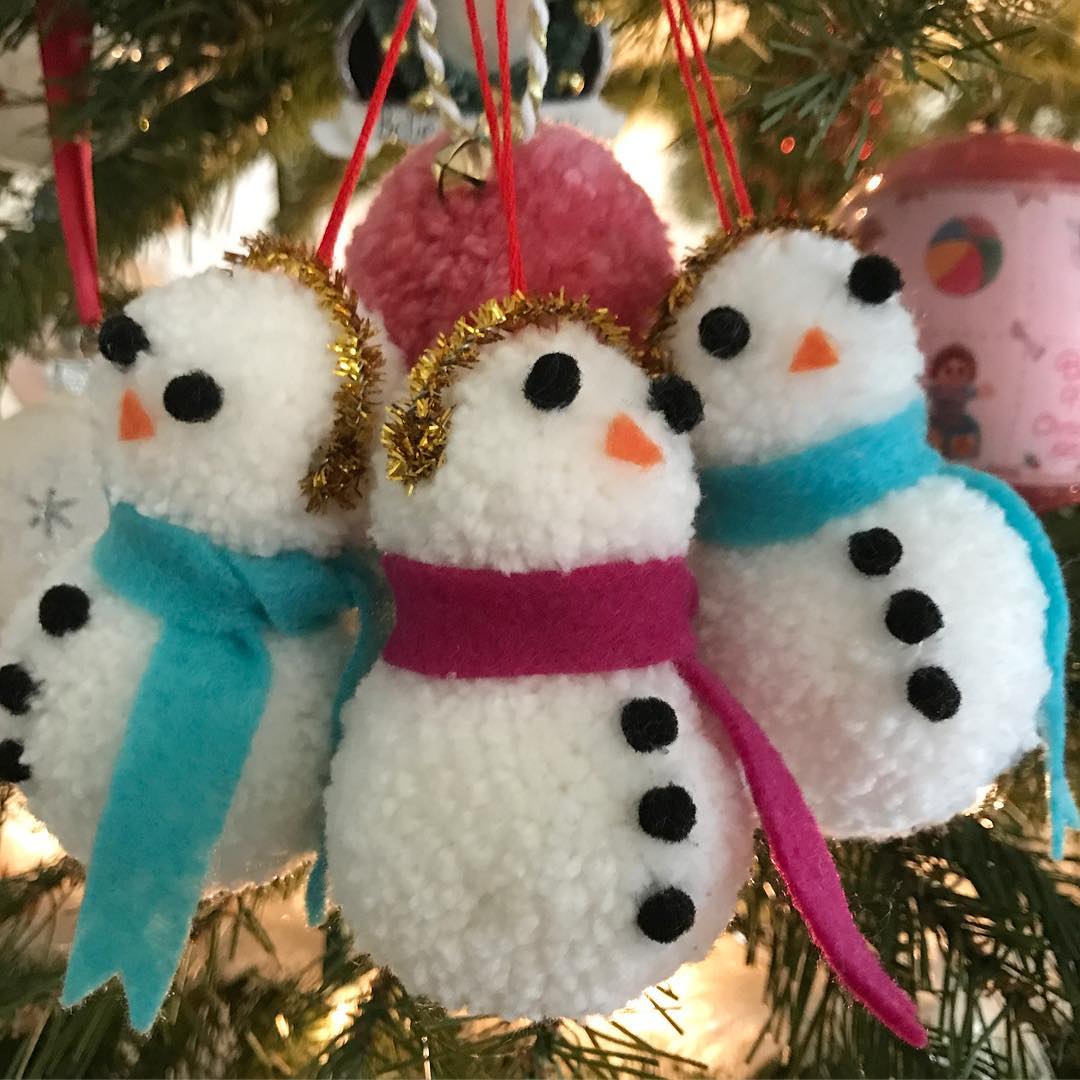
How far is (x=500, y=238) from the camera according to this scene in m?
0.34

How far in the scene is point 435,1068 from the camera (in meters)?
0.43

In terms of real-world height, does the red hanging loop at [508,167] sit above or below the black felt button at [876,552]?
above

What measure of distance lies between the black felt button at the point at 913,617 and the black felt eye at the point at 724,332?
96 millimetres

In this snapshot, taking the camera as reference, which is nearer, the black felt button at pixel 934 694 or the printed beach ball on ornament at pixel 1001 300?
the black felt button at pixel 934 694

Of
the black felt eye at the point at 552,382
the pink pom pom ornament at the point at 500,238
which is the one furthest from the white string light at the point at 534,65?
the black felt eye at the point at 552,382

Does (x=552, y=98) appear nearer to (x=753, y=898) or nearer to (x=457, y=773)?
(x=457, y=773)

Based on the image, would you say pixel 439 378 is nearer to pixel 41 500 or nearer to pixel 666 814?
pixel 666 814

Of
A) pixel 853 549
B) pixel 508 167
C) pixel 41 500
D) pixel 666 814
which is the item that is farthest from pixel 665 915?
pixel 41 500

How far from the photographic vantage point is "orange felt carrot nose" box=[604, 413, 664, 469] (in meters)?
0.29

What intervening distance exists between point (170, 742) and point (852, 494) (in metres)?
0.24

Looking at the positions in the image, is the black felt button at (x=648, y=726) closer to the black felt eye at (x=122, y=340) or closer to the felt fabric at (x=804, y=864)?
the felt fabric at (x=804, y=864)

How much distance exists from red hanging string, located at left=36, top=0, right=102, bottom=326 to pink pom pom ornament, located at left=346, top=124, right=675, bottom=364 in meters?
0.12

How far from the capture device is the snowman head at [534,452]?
0.92 ft

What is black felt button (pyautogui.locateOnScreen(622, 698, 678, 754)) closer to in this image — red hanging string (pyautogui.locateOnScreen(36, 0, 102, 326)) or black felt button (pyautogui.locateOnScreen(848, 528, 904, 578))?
black felt button (pyautogui.locateOnScreen(848, 528, 904, 578))
